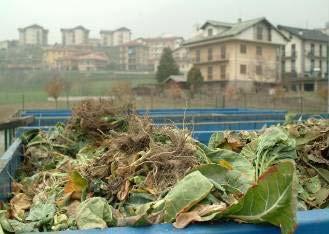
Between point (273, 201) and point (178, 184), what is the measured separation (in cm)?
52

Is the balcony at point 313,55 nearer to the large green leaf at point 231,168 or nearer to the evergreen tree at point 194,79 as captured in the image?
the evergreen tree at point 194,79

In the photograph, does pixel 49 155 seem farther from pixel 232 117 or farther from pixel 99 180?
pixel 232 117

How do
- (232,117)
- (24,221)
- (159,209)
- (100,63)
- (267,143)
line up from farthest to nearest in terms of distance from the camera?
(100,63) < (232,117) < (267,143) < (24,221) < (159,209)

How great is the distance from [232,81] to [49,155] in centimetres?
5175

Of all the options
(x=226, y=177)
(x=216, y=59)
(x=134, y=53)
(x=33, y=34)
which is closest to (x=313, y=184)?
(x=226, y=177)

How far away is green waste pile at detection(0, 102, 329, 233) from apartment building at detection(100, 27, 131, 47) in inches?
5043

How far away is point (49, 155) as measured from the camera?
15.5 ft

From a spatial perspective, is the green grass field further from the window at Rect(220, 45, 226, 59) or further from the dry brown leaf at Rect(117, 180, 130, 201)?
the dry brown leaf at Rect(117, 180, 130, 201)

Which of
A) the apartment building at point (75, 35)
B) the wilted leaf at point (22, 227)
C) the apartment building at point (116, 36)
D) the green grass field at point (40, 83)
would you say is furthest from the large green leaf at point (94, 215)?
the apartment building at point (116, 36)

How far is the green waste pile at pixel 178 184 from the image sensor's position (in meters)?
1.92

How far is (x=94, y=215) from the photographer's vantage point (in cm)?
221

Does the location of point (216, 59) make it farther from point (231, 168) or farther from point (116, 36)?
point (116, 36)

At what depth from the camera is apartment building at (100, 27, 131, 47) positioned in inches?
5113

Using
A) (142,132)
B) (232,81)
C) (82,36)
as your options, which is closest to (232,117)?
(142,132)
